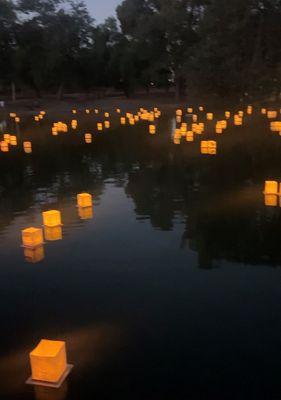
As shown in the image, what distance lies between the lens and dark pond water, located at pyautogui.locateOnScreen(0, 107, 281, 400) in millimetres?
5250

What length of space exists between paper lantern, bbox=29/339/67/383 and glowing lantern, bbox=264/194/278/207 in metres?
7.72

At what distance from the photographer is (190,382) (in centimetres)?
512

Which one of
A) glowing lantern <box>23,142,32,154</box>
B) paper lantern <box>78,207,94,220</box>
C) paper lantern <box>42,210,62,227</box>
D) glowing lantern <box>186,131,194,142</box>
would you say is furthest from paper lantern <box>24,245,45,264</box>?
glowing lantern <box>186,131,194,142</box>

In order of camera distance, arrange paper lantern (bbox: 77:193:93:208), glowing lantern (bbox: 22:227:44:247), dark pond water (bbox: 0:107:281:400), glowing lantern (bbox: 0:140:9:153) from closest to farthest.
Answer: dark pond water (bbox: 0:107:281:400) → glowing lantern (bbox: 22:227:44:247) → paper lantern (bbox: 77:193:93:208) → glowing lantern (bbox: 0:140:9:153)

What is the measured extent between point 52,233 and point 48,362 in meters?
5.29

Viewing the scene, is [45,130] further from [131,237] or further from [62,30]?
[62,30]

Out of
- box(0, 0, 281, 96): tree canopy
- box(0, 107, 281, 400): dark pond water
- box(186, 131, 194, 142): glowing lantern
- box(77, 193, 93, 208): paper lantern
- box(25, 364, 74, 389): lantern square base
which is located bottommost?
box(25, 364, 74, 389): lantern square base

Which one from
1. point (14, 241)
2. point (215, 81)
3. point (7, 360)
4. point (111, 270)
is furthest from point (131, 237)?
point (215, 81)

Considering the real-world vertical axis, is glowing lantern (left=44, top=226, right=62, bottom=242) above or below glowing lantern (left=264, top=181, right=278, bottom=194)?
below

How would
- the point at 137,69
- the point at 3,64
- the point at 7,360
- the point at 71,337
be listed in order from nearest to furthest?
the point at 7,360 → the point at 71,337 → the point at 3,64 → the point at 137,69

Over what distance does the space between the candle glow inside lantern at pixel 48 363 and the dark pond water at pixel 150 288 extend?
14cm

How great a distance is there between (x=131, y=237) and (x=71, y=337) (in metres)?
3.89

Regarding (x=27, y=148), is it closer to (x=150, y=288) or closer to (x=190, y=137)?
(x=190, y=137)

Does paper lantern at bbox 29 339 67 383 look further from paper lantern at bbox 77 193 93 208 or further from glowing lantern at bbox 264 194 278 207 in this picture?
glowing lantern at bbox 264 194 278 207
